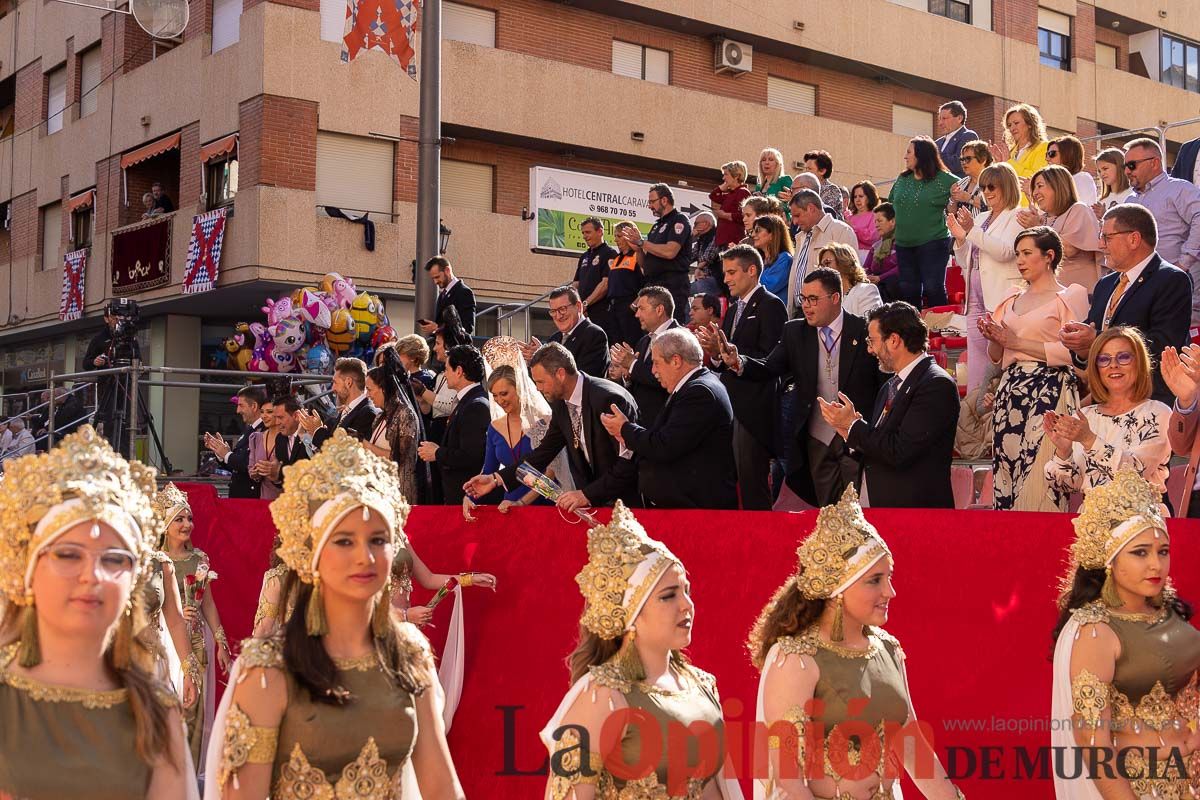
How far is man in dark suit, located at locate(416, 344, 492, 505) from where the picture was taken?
30.9 ft

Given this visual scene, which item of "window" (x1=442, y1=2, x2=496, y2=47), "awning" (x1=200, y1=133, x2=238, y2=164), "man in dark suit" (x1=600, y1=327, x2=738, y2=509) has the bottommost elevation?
"man in dark suit" (x1=600, y1=327, x2=738, y2=509)

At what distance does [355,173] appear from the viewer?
23.0 m

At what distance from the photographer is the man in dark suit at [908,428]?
6.95 metres

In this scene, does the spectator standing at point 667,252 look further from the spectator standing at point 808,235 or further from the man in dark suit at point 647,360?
the man in dark suit at point 647,360

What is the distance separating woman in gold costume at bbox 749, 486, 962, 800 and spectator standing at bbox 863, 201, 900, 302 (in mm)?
8041

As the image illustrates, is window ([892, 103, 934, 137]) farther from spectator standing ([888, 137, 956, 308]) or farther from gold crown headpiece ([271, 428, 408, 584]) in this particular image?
gold crown headpiece ([271, 428, 408, 584])

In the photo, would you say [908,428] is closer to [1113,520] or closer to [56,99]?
[1113,520]

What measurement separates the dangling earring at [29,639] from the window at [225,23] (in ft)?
67.9

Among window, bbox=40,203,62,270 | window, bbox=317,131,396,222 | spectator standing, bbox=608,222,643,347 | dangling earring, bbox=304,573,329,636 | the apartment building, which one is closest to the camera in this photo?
dangling earring, bbox=304,573,329,636

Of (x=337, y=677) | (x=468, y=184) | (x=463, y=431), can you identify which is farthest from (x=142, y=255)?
(x=337, y=677)

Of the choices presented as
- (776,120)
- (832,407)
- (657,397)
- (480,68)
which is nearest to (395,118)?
(480,68)

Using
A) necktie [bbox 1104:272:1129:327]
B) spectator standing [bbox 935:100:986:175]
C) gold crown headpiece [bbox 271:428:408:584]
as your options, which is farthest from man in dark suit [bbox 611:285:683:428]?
spectator standing [bbox 935:100:986:175]

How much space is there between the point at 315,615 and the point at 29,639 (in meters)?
0.80

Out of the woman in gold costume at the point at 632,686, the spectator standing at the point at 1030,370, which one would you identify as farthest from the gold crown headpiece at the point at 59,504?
the spectator standing at the point at 1030,370
